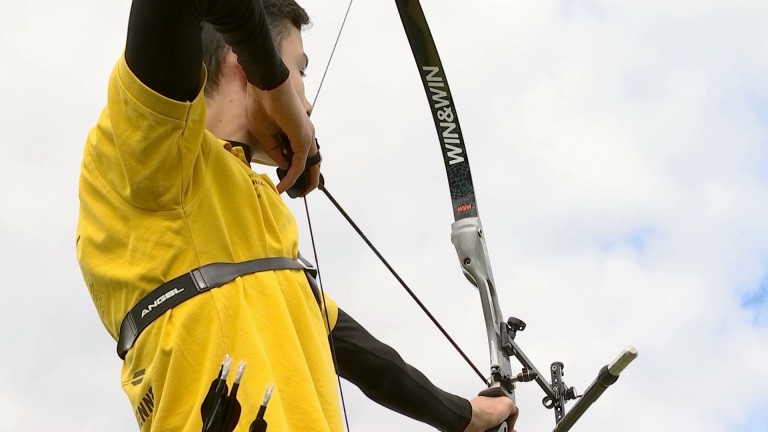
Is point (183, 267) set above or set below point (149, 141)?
below

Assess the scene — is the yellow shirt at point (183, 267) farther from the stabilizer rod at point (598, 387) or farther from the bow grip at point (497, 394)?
the stabilizer rod at point (598, 387)

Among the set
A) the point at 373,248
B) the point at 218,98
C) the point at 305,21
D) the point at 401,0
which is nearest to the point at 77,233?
the point at 218,98

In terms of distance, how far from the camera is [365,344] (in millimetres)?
2029

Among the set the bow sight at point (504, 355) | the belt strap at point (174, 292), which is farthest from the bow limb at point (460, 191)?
the belt strap at point (174, 292)

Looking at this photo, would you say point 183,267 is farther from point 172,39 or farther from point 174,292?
point 172,39

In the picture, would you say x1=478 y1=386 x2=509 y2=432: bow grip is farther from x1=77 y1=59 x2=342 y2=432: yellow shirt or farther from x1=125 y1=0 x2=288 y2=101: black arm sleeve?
x1=125 y1=0 x2=288 y2=101: black arm sleeve

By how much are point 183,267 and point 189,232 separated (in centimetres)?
5

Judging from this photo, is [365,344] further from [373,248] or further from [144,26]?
[144,26]

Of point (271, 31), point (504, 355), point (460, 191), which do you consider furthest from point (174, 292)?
point (460, 191)

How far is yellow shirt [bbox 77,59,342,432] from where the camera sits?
131cm

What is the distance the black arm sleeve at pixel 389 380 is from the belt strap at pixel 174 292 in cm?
61

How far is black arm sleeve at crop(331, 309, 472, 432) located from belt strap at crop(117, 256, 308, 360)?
0.61 m

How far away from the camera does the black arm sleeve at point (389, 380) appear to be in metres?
2.02

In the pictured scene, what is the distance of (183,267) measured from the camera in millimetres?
1359
